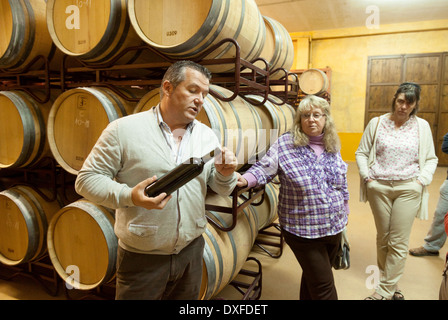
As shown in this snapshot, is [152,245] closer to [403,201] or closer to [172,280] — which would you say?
[172,280]

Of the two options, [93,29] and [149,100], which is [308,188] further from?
[93,29]

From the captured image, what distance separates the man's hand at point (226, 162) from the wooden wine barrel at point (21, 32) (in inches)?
76.6

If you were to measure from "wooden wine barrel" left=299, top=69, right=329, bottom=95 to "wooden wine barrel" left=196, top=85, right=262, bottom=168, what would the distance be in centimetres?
466

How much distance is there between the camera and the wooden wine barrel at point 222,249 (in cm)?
202

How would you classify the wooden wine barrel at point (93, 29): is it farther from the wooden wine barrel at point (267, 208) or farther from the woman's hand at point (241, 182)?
the wooden wine barrel at point (267, 208)

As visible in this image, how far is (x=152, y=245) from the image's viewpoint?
1425 mm

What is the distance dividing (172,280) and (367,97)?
975 centimetres

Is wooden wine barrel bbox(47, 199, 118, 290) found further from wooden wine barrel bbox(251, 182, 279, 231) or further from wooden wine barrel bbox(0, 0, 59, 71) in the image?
wooden wine barrel bbox(251, 182, 279, 231)

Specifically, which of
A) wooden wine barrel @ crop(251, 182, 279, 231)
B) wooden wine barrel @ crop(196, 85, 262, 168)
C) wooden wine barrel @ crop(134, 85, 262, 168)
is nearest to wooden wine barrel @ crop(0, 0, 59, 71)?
wooden wine barrel @ crop(134, 85, 262, 168)

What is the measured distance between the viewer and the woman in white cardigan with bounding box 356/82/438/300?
257 centimetres

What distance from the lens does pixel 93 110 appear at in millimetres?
2223

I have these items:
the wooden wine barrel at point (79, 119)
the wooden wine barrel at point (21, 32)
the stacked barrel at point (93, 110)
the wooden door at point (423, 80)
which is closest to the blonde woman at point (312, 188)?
the stacked barrel at point (93, 110)
